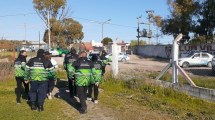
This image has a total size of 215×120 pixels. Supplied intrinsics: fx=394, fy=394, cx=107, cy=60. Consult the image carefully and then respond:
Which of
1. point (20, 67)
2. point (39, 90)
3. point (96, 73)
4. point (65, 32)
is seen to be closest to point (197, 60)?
point (96, 73)

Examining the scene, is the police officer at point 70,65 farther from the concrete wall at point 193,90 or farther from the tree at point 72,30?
the tree at point 72,30

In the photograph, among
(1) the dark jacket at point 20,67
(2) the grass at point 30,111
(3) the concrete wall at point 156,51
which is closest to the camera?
(2) the grass at point 30,111

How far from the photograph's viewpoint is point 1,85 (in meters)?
17.6

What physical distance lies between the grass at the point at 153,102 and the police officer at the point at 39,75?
7.54 ft

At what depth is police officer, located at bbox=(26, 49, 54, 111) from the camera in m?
10.9

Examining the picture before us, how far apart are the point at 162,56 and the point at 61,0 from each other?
2013cm

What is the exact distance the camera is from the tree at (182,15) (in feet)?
172

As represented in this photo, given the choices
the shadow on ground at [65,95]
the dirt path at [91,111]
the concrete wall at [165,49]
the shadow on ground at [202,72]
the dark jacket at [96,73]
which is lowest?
the dirt path at [91,111]

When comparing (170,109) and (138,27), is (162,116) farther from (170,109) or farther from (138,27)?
(138,27)

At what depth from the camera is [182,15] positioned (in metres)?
53.4

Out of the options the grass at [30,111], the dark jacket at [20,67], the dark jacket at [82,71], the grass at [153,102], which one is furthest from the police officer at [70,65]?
the dark jacket at [82,71]

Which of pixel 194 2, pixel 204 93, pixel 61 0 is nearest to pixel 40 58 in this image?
pixel 204 93

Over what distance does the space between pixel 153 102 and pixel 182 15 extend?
4208 cm

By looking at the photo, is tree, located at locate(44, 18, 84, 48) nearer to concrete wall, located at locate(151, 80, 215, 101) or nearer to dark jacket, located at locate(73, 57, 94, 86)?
concrete wall, located at locate(151, 80, 215, 101)
